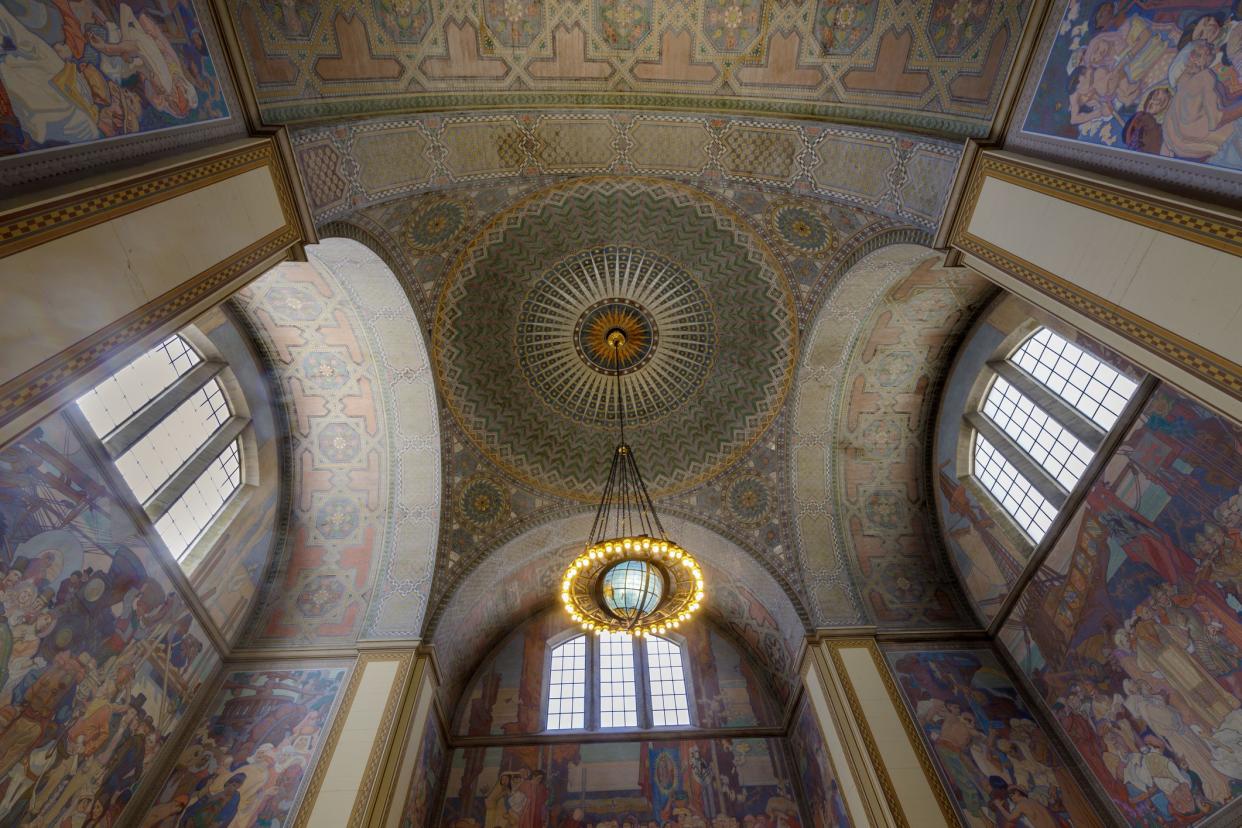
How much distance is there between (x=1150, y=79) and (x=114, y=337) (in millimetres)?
7628

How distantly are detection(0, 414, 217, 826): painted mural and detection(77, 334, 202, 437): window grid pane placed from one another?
54 centimetres

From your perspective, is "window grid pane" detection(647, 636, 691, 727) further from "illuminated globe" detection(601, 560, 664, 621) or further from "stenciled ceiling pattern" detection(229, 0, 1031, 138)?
"stenciled ceiling pattern" detection(229, 0, 1031, 138)

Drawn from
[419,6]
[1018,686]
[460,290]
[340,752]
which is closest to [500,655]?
→ [340,752]

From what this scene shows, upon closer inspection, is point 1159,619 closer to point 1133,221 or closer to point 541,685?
point 1133,221

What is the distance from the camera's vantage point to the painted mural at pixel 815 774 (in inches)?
342

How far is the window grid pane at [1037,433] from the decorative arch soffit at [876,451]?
108 cm

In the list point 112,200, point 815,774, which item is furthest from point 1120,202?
point 815,774

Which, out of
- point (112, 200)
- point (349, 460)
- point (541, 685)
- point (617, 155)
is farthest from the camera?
point (541, 685)

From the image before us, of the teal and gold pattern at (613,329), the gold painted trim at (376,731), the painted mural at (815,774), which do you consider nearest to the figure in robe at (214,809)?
the gold painted trim at (376,731)

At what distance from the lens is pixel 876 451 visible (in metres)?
11.1

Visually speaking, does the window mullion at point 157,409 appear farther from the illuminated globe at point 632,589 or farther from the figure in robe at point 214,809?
the illuminated globe at point 632,589

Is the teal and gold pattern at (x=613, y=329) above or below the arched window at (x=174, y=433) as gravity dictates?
above

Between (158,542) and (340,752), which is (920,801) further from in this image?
(158,542)

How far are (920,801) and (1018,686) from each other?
284 centimetres
